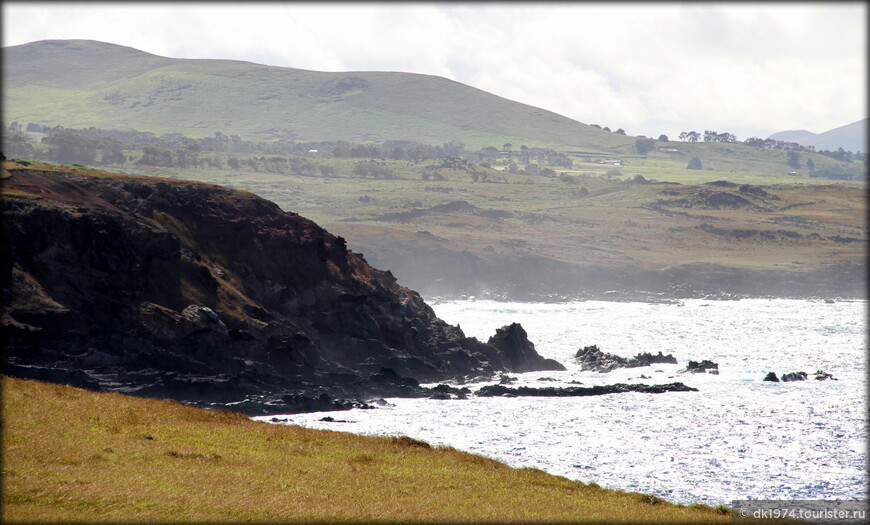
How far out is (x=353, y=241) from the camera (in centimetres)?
17962

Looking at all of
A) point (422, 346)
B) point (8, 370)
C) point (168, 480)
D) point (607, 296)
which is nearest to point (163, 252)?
point (8, 370)

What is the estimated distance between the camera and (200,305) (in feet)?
223

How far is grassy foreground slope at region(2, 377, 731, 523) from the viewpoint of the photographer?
25484mm

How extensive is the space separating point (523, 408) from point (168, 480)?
4274 centimetres

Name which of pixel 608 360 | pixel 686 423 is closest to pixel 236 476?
pixel 686 423

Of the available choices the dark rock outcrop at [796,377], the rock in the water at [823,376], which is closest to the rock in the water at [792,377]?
the dark rock outcrop at [796,377]

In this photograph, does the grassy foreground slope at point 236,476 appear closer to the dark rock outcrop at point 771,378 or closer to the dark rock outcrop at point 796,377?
the dark rock outcrop at point 771,378

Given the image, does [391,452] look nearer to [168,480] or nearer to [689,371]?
[168,480]

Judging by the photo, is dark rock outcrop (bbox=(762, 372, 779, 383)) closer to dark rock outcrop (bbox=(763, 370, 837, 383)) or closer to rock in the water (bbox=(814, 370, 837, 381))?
dark rock outcrop (bbox=(763, 370, 837, 383))

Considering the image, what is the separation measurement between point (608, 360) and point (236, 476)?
66249mm

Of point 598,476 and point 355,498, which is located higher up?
point 355,498

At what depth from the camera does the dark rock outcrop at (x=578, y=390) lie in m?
73.9

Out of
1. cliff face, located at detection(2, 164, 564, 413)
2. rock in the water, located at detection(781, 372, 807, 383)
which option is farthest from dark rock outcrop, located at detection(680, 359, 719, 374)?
cliff face, located at detection(2, 164, 564, 413)

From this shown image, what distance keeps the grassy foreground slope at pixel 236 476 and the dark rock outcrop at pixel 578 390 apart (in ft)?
109
